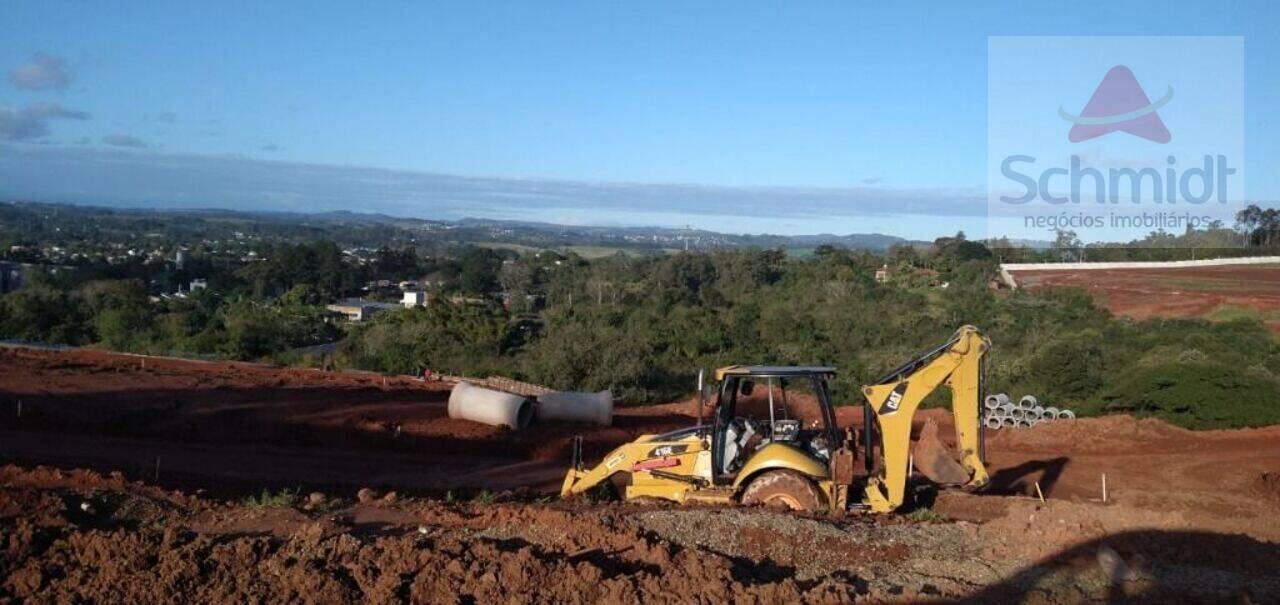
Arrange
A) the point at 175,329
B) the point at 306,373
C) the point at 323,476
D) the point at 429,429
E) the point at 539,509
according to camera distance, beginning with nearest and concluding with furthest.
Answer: the point at 539,509
the point at 323,476
the point at 429,429
the point at 306,373
the point at 175,329

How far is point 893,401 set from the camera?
11.2m

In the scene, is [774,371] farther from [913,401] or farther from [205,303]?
[205,303]

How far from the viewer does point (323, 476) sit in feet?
53.7

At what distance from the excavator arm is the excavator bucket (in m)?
0.20

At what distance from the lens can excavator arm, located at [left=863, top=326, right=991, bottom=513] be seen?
36.5 feet

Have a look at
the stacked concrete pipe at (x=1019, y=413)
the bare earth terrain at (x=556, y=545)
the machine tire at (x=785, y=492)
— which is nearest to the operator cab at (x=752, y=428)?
the machine tire at (x=785, y=492)

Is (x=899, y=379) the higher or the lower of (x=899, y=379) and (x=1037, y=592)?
the higher

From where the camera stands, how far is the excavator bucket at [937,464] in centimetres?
1199

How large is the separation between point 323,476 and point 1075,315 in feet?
93.6

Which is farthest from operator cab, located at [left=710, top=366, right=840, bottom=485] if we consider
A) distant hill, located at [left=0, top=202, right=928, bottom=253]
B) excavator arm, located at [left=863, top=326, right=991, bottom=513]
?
distant hill, located at [left=0, top=202, right=928, bottom=253]

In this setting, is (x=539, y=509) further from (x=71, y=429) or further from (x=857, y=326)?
(x=857, y=326)

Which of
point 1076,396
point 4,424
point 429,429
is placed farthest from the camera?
point 1076,396

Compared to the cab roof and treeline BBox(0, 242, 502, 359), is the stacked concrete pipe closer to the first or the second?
the cab roof

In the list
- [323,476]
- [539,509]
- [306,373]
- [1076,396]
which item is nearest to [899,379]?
[539,509]
